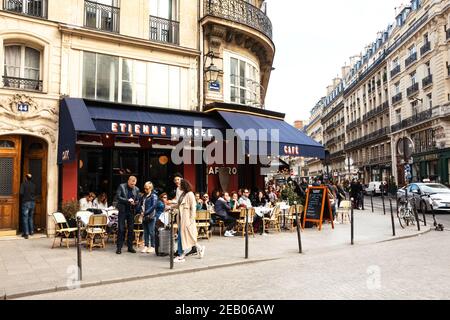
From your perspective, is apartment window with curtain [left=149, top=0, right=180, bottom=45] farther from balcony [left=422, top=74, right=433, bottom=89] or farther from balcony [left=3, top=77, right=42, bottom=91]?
balcony [left=422, top=74, right=433, bottom=89]

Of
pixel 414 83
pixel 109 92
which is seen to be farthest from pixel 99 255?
pixel 414 83

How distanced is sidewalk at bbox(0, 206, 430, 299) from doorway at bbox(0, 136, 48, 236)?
0.94 metres

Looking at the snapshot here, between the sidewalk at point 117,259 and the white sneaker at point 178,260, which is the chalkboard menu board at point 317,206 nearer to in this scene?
the sidewalk at point 117,259

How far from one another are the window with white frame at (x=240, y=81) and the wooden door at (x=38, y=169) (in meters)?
7.13

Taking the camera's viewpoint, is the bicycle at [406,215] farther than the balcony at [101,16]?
Yes

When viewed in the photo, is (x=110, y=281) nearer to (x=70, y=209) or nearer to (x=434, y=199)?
(x=70, y=209)

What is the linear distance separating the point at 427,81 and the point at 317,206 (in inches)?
1204

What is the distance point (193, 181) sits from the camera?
1445cm

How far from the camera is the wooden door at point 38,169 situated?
11.8 metres

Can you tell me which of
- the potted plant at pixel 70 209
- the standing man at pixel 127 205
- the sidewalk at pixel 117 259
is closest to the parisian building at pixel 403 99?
the sidewalk at pixel 117 259

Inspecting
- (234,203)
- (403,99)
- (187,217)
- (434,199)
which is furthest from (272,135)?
(403,99)

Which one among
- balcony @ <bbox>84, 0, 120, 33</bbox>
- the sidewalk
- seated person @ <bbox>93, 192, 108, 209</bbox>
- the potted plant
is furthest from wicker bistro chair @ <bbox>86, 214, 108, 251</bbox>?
balcony @ <bbox>84, 0, 120, 33</bbox>

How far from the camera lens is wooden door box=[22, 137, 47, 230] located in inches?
464
